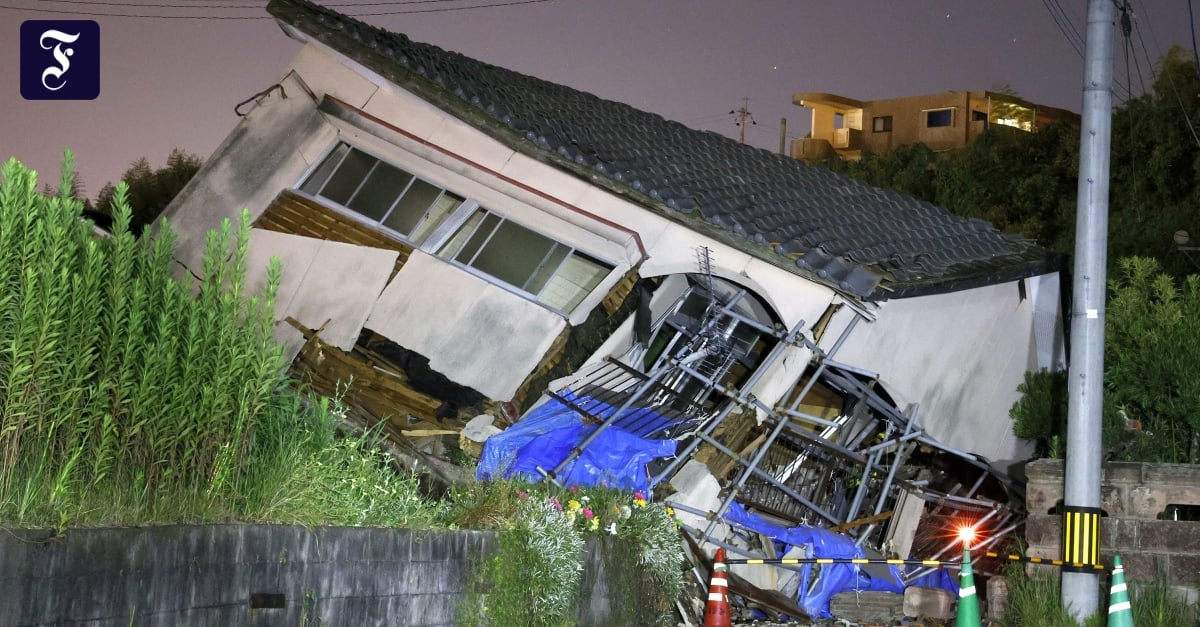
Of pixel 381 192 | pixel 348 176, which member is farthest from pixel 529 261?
pixel 348 176

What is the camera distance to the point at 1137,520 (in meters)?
12.8

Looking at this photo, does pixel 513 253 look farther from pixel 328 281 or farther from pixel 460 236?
pixel 328 281

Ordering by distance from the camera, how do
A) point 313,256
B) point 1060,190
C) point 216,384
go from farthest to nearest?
1. point 1060,190
2. point 313,256
3. point 216,384

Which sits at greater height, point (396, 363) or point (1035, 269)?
point (1035, 269)

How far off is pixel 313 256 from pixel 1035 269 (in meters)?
10.4

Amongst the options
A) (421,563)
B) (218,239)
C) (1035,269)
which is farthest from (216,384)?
(1035,269)

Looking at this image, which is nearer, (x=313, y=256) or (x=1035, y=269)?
(x=313, y=256)

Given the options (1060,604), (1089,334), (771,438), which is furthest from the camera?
(771,438)

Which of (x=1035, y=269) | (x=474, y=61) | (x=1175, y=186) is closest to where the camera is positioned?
(x=1035, y=269)

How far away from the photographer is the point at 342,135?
17922 millimetres

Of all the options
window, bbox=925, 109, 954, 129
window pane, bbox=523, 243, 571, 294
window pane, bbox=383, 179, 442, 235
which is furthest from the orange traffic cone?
window, bbox=925, 109, 954, 129

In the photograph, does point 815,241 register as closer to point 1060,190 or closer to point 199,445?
point 199,445

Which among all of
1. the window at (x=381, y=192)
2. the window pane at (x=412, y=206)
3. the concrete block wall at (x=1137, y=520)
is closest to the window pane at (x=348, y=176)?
the window at (x=381, y=192)

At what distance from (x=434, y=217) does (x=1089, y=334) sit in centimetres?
902
